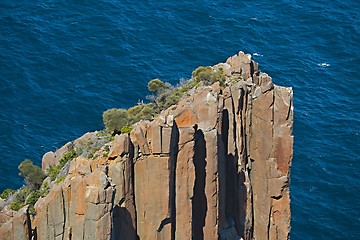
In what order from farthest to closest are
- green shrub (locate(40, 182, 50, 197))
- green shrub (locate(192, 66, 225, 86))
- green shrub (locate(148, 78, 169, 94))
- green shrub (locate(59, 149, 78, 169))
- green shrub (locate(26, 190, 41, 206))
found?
green shrub (locate(148, 78, 169, 94)), green shrub (locate(192, 66, 225, 86)), green shrub (locate(59, 149, 78, 169)), green shrub (locate(40, 182, 50, 197)), green shrub (locate(26, 190, 41, 206))

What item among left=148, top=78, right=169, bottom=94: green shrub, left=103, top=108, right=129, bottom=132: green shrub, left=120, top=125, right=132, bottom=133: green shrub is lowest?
left=120, top=125, right=132, bottom=133: green shrub

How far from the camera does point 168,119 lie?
6431cm

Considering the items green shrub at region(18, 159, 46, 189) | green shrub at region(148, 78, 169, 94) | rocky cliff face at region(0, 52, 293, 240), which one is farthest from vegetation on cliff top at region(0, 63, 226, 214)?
rocky cliff face at region(0, 52, 293, 240)

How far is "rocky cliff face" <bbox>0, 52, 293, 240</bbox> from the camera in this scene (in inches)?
2448

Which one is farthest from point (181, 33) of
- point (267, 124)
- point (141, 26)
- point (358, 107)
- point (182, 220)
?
point (182, 220)

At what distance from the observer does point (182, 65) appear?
147m

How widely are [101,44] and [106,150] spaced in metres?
88.3

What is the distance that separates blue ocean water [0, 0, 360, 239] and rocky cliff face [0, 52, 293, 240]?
42.7m

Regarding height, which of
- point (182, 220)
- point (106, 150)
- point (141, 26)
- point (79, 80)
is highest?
point (141, 26)

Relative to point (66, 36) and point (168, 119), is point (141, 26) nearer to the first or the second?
point (66, 36)

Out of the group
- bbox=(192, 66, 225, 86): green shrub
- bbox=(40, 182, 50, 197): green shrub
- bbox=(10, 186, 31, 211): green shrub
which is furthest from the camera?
bbox=(192, 66, 225, 86): green shrub

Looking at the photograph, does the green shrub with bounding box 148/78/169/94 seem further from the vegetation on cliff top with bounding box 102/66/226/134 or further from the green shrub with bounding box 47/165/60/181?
the green shrub with bounding box 47/165/60/181

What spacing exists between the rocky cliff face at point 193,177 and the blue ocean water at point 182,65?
140ft

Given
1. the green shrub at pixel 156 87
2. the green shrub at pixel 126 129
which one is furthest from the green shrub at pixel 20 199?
the green shrub at pixel 156 87
